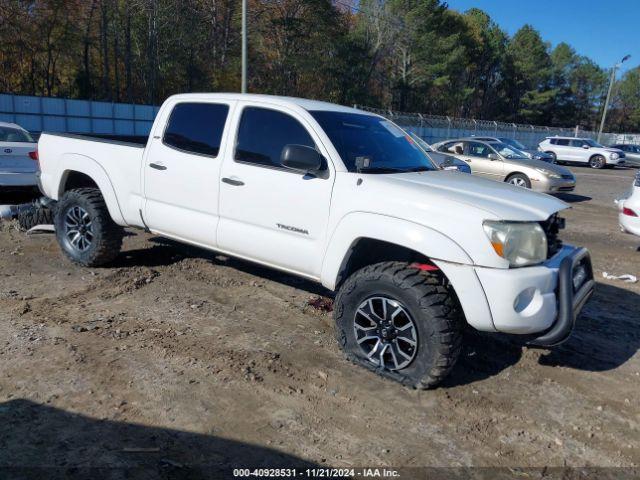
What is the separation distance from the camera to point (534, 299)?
3.41 meters

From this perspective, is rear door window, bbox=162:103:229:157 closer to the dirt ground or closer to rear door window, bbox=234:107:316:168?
rear door window, bbox=234:107:316:168

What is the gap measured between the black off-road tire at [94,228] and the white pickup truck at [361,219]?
21 centimetres

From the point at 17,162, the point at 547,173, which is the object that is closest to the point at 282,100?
the point at 17,162

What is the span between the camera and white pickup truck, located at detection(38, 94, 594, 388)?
11.3 feet

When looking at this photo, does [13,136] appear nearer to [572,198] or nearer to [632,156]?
[572,198]

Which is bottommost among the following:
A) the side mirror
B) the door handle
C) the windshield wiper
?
the door handle

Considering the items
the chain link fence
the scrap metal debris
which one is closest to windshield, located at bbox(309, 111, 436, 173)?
the scrap metal debris

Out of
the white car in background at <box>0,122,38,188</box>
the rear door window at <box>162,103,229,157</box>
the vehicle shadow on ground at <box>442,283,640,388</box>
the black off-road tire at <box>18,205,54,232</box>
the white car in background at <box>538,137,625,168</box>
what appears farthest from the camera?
the white car in background at <box>538,137,625,168</box>

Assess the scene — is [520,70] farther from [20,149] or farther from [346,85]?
[20,149]

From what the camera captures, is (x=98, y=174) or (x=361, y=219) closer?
(x=361, y=219)

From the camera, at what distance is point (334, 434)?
3156 millimetres

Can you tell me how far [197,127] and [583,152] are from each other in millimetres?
31044

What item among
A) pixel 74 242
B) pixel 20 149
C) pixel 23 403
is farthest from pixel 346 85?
pixel 23 403

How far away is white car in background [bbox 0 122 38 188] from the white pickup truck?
3.98 m
